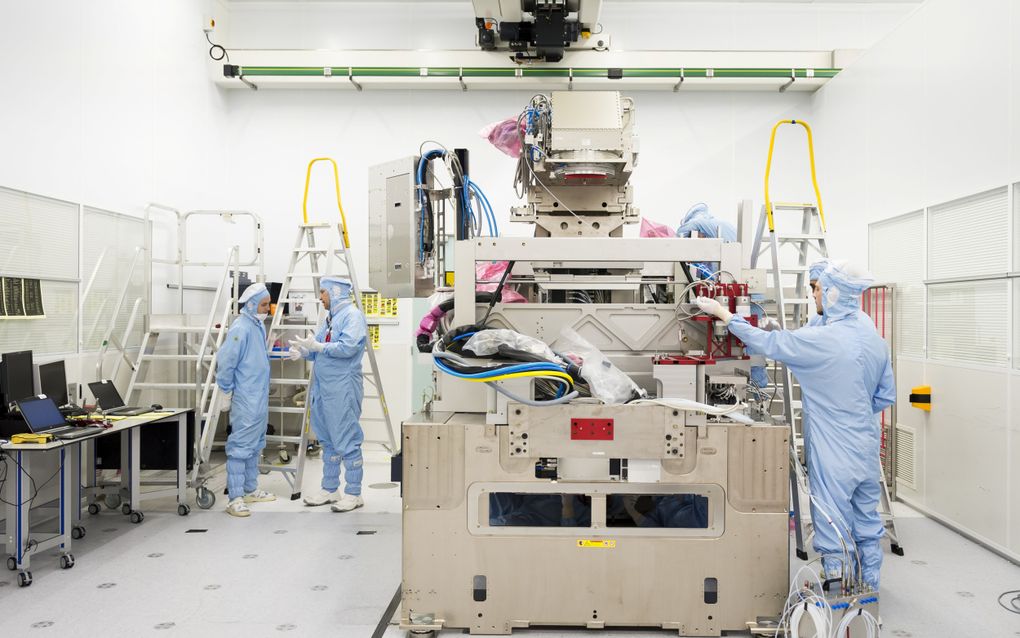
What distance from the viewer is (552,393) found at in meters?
2.75

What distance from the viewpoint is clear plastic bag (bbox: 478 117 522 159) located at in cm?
365

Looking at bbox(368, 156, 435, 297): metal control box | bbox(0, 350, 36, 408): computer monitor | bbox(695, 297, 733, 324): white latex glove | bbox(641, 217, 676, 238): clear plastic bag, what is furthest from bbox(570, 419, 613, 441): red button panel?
bbox(0, 350, 36, 408): computer monitor

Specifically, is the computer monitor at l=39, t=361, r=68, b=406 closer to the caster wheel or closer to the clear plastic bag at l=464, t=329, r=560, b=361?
the caster wheel

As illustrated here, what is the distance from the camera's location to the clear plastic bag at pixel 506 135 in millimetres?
3652

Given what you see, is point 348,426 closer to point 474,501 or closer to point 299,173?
point 474,501

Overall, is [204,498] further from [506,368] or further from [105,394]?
[506,368]

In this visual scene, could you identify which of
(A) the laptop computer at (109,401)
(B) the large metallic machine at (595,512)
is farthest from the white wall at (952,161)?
(A) the laptop computer at (109,401)

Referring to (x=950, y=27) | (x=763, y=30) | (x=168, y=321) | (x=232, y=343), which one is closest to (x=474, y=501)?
(x=232, y=343)

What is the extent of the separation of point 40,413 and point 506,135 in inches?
114

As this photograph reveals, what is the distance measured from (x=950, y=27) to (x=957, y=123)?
62 centimetres

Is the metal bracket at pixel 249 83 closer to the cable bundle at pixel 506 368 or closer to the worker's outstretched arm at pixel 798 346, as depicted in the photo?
the cable bundle at pixel 506 368

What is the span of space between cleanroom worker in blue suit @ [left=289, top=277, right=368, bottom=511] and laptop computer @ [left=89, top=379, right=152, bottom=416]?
1.07m

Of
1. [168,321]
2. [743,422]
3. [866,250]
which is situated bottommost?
[743,422]

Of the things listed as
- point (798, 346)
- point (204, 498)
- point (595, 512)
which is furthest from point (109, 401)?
point (798, 346)
